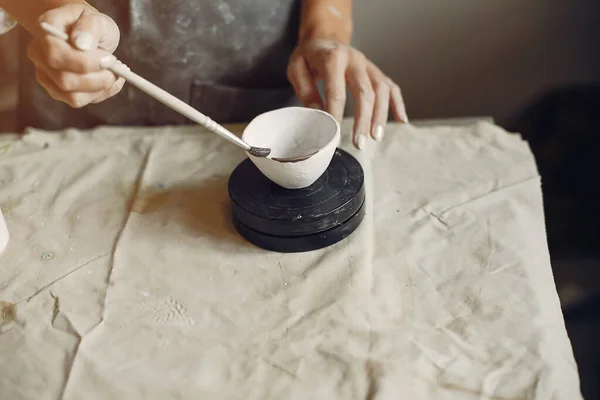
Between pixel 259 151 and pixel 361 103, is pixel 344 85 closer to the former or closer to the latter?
pixel 361 103

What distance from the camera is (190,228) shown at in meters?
0.96

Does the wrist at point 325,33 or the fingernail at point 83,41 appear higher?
the fingernail at point 83,41

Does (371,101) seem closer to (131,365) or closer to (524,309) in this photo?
(524,309)

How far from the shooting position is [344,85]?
Result: 42.0 inches

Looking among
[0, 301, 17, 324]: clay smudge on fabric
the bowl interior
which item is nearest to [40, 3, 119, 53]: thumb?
the bowl interior

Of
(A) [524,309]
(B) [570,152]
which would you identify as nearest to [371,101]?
(A) [524,309]

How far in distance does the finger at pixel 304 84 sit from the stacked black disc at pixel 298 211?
0.21m

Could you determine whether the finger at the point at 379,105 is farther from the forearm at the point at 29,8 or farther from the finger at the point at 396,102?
the forearm at the point at 29,8

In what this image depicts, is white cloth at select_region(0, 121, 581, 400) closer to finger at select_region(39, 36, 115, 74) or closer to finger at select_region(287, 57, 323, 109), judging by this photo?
finger at select_region(287, 57, 323, 109)

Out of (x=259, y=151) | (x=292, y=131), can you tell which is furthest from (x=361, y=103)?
(x=259, y=151)

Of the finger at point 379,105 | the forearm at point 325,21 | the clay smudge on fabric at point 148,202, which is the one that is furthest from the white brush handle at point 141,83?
the forearm at point 325,21

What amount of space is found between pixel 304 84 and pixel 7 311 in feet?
2.02

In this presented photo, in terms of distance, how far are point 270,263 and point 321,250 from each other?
0.26ft

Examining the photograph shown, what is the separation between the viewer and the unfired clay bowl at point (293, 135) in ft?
3.00
